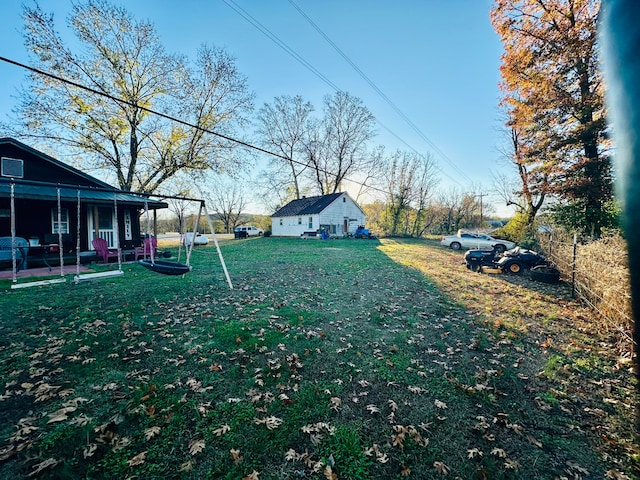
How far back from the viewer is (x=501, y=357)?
4.43 m

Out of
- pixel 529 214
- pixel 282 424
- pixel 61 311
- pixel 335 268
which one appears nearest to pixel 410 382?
pixel 282 424

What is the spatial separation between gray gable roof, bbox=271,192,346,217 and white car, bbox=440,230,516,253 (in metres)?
15.5

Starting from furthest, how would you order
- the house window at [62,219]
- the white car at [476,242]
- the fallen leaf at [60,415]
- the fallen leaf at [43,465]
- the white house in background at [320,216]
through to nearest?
1. the white house in background at [320,216]
2. the white car at [476,242]
3. the house window at [62,219]
4. the fallen leaf at [60,415]
5. the fallen leaf at [43,465]

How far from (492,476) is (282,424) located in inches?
79.9

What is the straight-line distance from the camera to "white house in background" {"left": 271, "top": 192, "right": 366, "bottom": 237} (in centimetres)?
3334

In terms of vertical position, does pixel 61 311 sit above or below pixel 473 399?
above

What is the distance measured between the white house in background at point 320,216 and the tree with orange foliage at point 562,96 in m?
21.6

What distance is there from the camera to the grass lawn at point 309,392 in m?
2.48

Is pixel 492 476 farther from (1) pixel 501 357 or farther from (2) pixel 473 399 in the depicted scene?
(1) pixel 501 357

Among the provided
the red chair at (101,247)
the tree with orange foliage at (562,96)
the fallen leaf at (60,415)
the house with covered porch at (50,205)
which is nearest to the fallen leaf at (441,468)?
the fallen leaf at (60,415)

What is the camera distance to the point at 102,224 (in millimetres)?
15039

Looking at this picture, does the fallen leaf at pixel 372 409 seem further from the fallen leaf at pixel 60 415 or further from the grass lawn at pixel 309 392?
the fallen leaf at pixel 60 415

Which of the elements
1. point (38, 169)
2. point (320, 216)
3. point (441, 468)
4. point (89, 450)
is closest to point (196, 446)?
point (89, 450)

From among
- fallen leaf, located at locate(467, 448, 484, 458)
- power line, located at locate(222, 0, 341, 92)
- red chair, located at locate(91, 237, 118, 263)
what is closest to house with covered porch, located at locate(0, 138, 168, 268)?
red chair, located at locate(91, 237, 118, 263)
